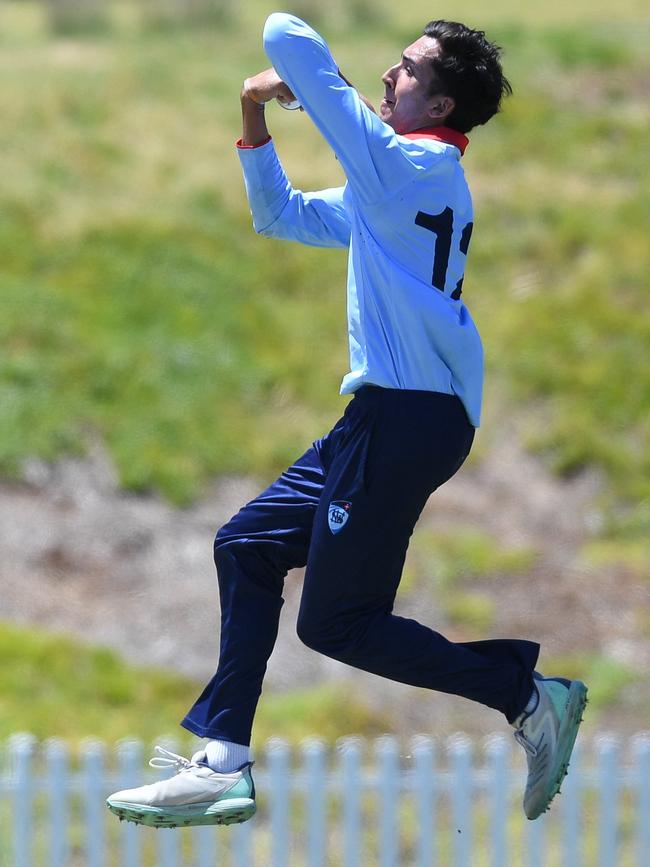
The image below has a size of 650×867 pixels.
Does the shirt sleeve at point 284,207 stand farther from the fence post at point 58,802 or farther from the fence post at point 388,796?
the fence post at point 58,802

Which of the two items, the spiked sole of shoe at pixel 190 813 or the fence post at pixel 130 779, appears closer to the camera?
the spiked sole of shoe at pixel 190 813

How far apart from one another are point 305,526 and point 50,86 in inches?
430

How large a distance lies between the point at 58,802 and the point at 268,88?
3646mm

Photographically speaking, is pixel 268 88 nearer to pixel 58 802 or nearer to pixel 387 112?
pixel 387 112

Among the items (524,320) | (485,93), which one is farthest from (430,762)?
(524,320)

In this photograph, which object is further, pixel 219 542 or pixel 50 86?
pixel 50 86

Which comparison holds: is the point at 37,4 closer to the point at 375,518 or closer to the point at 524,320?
the point at 524,320

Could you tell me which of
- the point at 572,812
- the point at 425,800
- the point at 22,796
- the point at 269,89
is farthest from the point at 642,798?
the point at 269,89

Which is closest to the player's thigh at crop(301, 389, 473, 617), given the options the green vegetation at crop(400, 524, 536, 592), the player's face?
the player's face

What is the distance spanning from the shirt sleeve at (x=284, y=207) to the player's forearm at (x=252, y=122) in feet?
0.08

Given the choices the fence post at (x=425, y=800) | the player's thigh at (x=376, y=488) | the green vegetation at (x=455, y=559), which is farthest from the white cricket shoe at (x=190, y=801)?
the green vegetation at (x=455, y=559)

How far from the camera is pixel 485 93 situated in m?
3.47

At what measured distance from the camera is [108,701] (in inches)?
304

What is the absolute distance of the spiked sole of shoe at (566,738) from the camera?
378 cm
